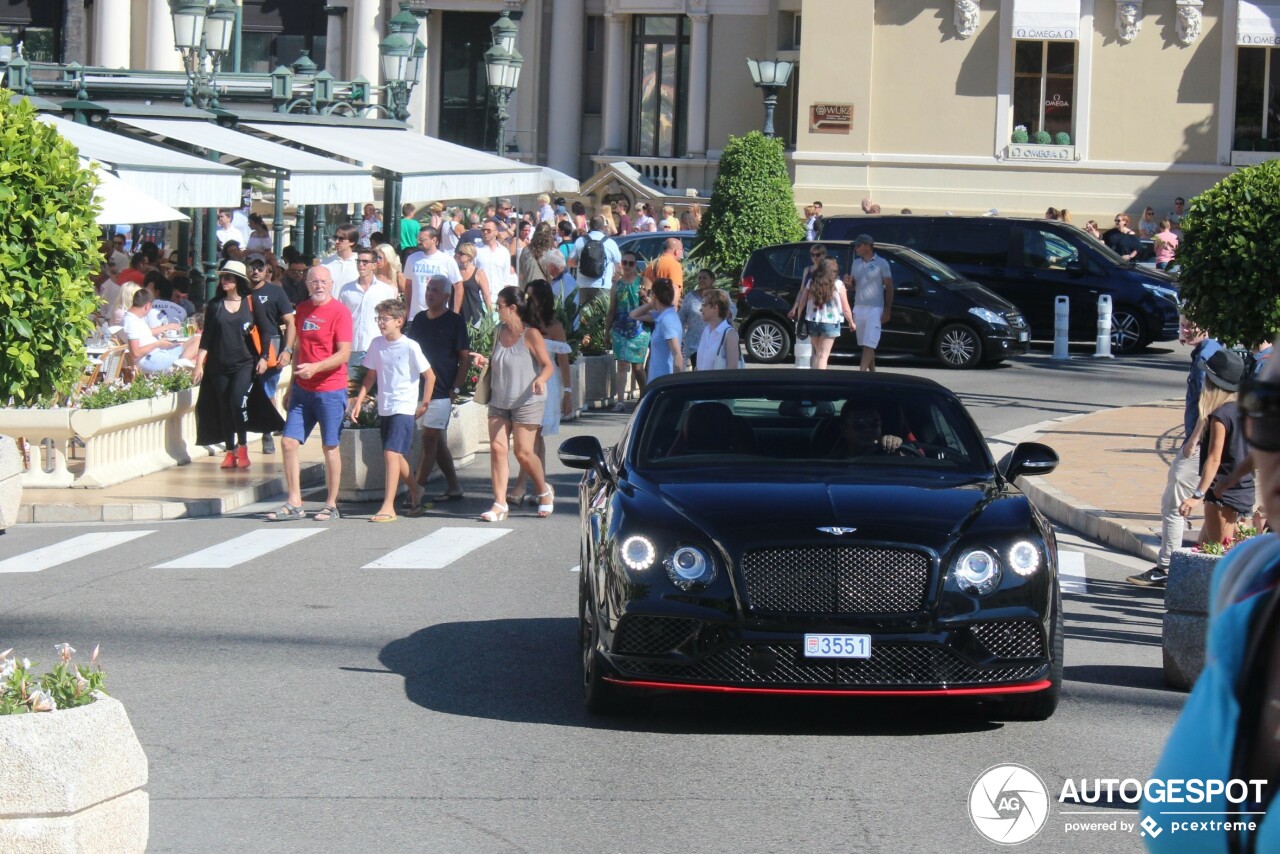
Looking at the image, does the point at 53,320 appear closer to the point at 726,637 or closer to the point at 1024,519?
the point at 726,637

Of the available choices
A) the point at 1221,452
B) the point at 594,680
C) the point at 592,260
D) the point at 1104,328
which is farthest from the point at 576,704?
the point at 1104,328

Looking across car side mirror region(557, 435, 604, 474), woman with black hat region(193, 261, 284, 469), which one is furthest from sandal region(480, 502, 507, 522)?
car side mirror region(557, 435, 604, 474)

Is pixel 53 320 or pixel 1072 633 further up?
pixel 53 320

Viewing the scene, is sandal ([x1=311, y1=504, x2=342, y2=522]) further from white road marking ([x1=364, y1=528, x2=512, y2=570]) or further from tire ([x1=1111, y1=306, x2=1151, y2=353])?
tire ([x1=1111, y1=306, x2=1151, y2=353])

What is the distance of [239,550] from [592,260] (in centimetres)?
1189

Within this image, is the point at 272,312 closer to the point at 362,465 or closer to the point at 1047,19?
the point at 362,465

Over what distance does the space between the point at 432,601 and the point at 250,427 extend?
6103 mm

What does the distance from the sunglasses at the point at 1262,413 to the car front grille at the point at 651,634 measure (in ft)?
16.7

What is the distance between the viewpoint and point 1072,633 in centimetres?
1029

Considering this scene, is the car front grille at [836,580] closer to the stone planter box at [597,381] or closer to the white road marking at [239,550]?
the white road marking at [239,550]

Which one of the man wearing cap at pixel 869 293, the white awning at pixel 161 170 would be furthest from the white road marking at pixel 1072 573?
the white awning at pixel 161 170

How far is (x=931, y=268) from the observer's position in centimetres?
2644

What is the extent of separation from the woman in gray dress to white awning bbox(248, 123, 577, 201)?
12.5 meters

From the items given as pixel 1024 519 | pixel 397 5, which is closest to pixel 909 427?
pixel 1024 519
